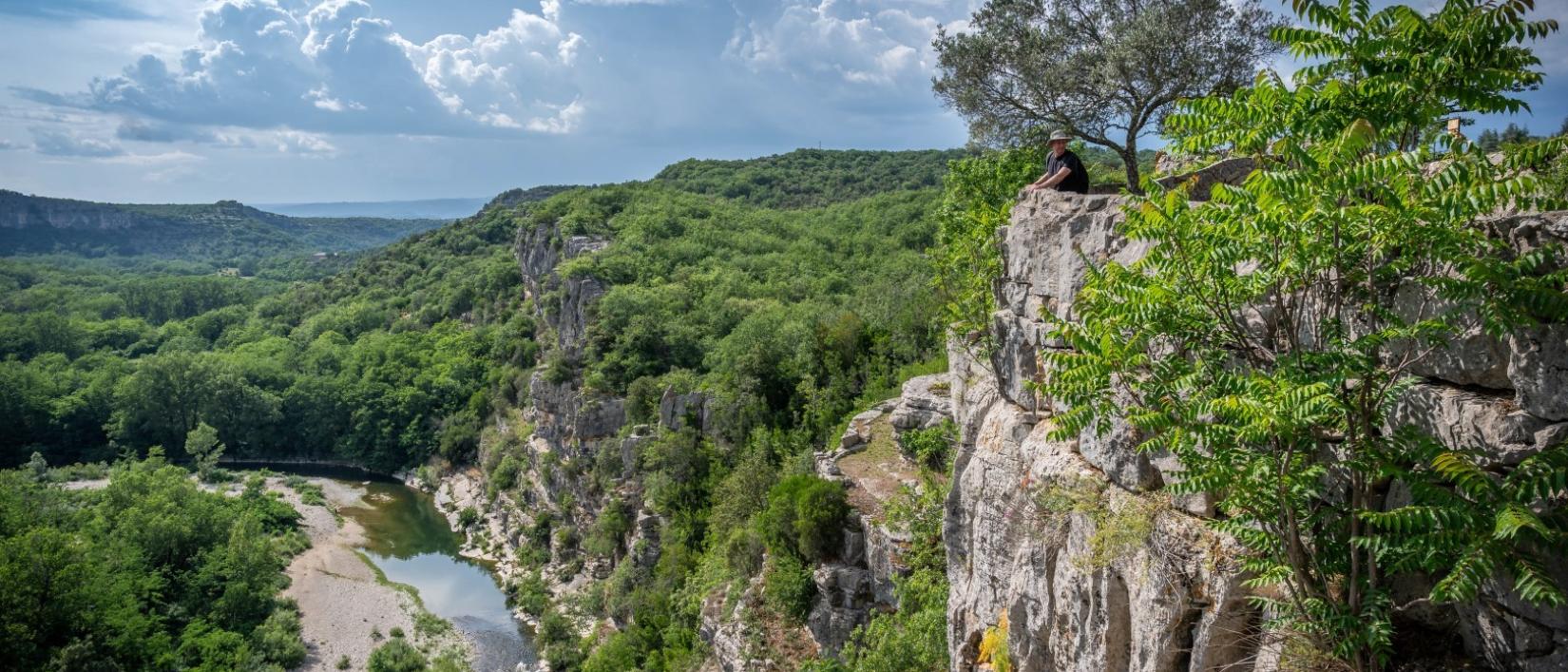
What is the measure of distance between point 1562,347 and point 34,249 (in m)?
246

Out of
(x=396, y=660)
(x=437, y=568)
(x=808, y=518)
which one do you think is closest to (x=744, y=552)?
(x=808, y=518)

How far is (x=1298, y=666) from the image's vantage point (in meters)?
6.48

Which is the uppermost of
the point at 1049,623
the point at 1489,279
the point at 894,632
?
the point at 1489,279

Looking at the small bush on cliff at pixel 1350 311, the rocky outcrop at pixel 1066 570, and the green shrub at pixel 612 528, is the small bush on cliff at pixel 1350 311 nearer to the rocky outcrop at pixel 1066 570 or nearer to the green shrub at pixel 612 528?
the rocky outcrop at pixel 1066 570

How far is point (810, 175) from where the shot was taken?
366ft

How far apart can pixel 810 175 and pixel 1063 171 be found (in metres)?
102

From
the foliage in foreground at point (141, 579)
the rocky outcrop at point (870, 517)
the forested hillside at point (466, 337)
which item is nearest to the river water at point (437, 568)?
the forested hillside at point (466, 337)

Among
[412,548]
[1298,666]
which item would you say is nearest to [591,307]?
[412,548]

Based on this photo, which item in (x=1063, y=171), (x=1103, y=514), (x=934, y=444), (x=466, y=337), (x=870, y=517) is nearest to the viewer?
(x=1103, y=514)

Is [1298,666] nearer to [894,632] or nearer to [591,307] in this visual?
[894,632]

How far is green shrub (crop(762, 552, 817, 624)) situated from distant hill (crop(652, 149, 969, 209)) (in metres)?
71.8

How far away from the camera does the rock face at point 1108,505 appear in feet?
18.0

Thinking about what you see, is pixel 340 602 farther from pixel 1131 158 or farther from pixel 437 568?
pixel 1131 158

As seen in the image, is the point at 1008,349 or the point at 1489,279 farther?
the point at 1008,349
